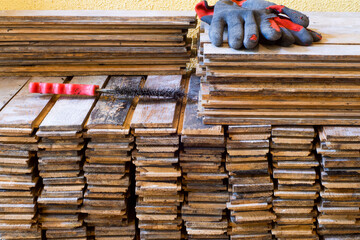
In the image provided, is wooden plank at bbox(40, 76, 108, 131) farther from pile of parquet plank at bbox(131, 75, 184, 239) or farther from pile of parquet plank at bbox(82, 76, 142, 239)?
pile of parquet plank at bbox(131, 75, 184, 239)

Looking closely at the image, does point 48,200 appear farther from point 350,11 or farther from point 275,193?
point 350,11

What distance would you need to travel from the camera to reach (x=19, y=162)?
2482 mm

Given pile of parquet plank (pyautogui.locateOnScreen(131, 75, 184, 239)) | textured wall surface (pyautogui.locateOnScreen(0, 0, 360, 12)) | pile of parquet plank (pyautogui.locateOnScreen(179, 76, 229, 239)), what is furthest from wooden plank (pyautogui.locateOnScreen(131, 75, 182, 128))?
textured wall surface (pyautogui.locateOnScreen(0, 0, 360, 12))

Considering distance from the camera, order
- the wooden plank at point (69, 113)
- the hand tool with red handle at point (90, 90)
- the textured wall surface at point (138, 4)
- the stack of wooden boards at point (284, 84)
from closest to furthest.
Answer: the stack of wooden boards at point (284, 84) < the wooden plank at point (69, 113) < the hand tool with red handle at point (90, 90) < the textured wall surface at point (138, 4)

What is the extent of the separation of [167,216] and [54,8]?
1.91 m

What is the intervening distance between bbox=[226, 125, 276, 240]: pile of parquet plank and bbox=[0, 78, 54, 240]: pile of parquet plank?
121cm

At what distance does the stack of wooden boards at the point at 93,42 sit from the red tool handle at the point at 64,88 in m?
0.32

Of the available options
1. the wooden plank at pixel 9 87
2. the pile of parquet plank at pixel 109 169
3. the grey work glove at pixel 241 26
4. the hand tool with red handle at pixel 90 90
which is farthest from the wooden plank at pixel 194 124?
the wooden plank at pixel 9 87

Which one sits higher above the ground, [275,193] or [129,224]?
[275,193]

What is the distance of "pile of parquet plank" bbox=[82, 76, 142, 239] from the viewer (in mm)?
2432

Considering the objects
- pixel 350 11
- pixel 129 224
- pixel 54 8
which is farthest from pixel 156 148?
pixel 350 11

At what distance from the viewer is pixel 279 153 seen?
2.48 meters

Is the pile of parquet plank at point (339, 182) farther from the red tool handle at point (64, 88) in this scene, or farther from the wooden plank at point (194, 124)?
the red tool handle at point (64, 88)

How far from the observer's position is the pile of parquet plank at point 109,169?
2432mm
